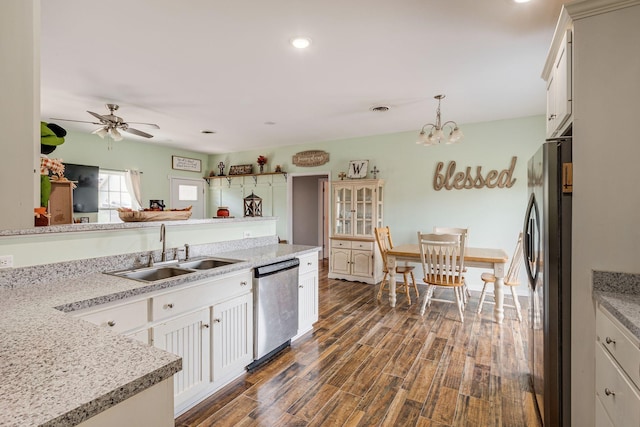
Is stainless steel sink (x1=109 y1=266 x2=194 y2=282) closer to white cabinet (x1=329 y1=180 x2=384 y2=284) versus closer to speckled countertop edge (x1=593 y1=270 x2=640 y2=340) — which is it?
speckled countertop edge (x1=593 y1=270 x2=640 y2=340)

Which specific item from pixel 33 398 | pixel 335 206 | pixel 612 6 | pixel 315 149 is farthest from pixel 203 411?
pixel 315 149

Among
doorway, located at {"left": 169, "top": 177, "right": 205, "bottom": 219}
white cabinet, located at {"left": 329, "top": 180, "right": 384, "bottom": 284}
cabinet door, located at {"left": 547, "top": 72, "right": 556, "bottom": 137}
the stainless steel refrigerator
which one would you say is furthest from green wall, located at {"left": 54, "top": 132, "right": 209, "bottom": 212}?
the stainless steel refrigerator

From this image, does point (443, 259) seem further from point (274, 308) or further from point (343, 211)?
point (343, 211)

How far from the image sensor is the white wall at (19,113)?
0.74 metres

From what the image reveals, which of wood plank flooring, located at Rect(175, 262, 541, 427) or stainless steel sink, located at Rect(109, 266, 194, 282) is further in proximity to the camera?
stainless steel sink, located at Rect(109, 266, 194, 282)

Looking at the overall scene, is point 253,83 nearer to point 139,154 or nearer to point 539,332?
point 539,332

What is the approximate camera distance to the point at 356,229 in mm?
5312

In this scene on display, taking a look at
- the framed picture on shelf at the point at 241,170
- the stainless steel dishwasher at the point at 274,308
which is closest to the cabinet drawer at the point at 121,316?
the stainless steel dishwasher at the point at 274,308

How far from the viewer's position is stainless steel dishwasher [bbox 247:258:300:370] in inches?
97.3

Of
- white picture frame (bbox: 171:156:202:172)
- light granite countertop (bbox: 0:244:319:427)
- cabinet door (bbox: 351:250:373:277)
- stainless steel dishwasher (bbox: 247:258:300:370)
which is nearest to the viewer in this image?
light granite countertop (bbox: 0:244:319:427)

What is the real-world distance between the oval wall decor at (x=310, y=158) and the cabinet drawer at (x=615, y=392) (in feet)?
16.4

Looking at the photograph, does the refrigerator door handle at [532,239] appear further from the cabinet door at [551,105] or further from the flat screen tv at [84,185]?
the flat screen tv at [84,185]

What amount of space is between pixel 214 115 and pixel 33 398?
4.19 meters

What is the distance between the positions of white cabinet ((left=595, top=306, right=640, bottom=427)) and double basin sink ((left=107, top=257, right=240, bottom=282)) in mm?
2192
